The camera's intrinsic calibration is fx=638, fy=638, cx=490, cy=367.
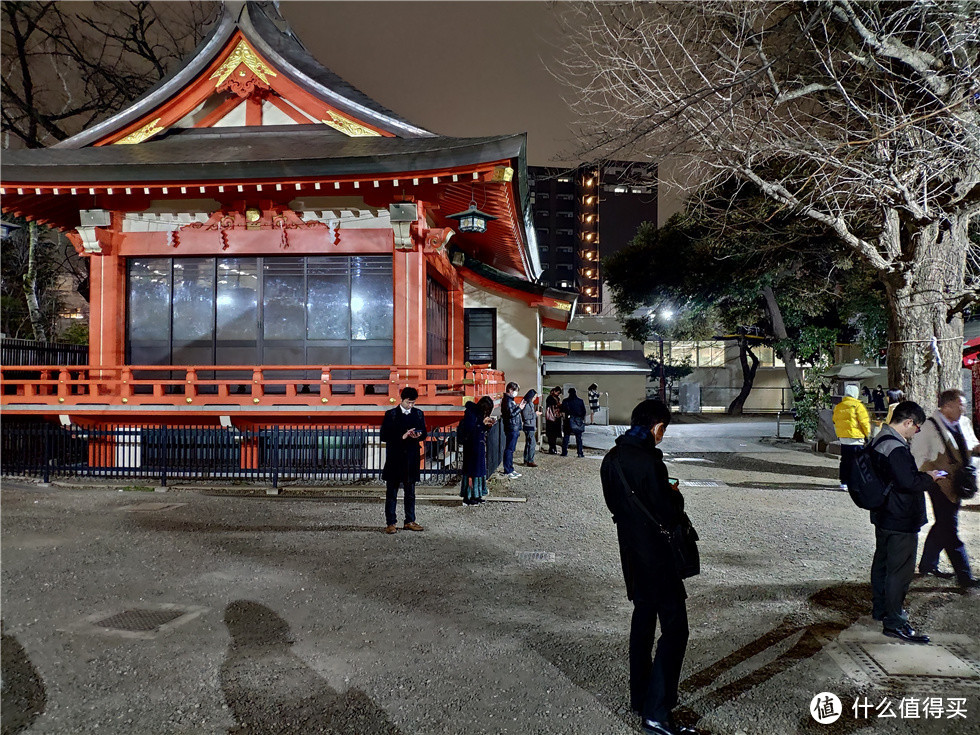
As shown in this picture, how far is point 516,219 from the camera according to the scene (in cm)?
1427

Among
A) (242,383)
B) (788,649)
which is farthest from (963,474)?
(242,383)

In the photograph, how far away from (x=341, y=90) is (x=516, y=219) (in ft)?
15.8

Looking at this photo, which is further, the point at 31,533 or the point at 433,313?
the point at 433,313

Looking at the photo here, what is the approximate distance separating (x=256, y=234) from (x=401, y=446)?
7659 mm

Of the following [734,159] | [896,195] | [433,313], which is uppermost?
[734,159]

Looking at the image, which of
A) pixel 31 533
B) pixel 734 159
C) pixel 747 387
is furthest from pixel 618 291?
pixel 31 533

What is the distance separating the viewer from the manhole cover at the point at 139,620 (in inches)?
190

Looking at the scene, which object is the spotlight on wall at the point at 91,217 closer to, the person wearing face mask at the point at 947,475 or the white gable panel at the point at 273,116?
the white gable panel at the point at 273,116

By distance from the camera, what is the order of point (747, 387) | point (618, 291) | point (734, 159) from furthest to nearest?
1. point (747, 387)
2. point (618, 291)
3. point (734, 159)

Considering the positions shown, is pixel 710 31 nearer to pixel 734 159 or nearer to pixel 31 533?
pixel 734 159

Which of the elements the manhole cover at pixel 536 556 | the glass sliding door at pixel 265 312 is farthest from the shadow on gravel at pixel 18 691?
the glass sliding door at pixel 265 312

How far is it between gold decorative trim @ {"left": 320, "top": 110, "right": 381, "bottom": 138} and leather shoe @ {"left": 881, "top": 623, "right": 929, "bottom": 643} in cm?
1295

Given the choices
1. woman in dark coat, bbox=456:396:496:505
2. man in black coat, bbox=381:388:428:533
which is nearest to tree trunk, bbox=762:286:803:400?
woman in dark coat, bbox=456:396:496:505

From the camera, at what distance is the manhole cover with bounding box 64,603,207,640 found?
4.75 meters
